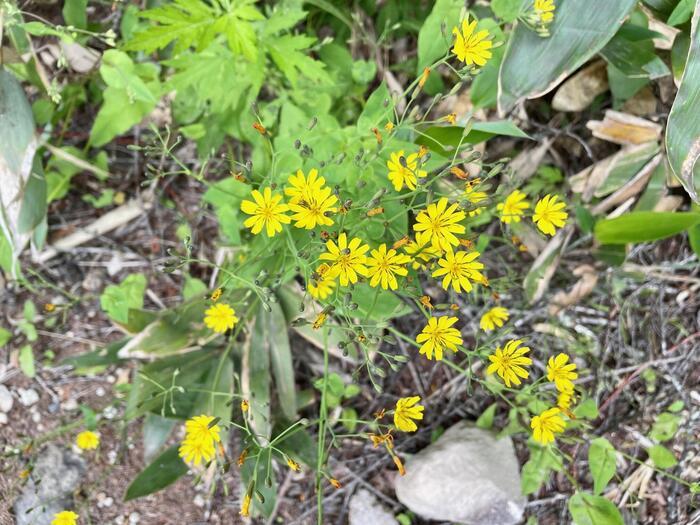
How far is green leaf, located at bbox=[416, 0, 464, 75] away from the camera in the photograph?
70.9 inches

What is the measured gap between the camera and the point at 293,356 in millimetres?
2268

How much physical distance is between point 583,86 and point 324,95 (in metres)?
0.87

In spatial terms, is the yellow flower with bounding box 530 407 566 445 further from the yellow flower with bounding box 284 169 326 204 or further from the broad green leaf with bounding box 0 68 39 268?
the broad green leaf with bounding box 0 68 39 268

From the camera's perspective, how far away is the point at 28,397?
7.55ft

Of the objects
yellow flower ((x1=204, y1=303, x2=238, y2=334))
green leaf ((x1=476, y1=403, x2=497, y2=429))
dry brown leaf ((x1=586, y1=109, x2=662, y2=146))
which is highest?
dry brown leaf ((x1=586, y1=109, x2=662, y2=146))

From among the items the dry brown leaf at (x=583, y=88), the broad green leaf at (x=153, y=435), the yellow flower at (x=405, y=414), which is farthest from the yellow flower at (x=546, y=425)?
the broad green leaf at (x=153, y=435)

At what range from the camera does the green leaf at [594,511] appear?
75.3 inches

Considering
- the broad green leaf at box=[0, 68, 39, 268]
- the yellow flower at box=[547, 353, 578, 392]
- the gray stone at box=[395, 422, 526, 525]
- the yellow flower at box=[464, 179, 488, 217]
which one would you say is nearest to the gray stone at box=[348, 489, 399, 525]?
the gray stone at box=[395, 422, 526, 525]

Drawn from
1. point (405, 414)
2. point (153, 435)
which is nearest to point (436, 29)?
point (405, 414)

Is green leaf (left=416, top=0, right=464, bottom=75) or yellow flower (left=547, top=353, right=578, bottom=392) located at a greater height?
green leaf (left=416, top=0, right=464, bottom=75)

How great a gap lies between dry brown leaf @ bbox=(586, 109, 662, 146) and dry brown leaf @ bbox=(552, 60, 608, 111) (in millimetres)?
108

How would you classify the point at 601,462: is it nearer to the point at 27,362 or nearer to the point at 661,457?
the point at 661,457

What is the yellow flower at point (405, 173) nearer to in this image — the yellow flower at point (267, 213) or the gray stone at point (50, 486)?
the yellow flower at point (267, 213)

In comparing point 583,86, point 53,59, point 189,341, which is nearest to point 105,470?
point 189,341
